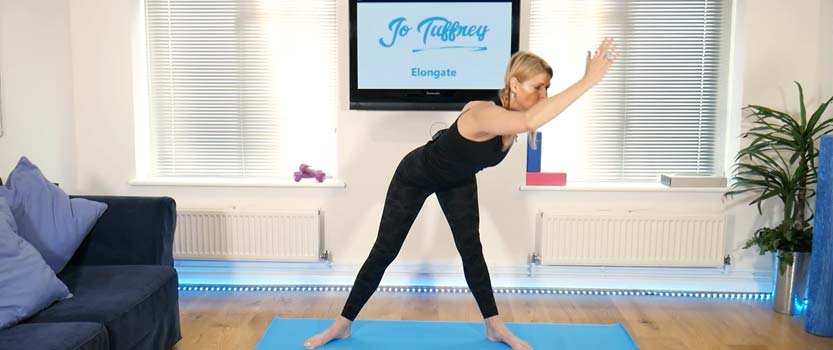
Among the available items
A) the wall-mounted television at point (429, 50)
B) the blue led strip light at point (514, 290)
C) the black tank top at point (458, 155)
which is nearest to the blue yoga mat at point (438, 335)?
the blue led strip light at point (514, 290)

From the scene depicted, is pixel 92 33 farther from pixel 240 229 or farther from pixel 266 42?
pixel 240 229

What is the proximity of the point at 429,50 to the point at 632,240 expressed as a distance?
4.88ft

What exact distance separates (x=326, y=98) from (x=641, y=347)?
7.02ft

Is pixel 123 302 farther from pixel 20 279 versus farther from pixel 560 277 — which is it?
pixel 560 277

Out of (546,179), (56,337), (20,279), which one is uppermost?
(546,179)

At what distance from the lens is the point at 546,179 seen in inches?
150

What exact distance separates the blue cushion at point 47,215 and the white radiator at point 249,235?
1.03 meters

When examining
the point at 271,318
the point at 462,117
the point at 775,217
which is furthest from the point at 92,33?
the point at 775,217

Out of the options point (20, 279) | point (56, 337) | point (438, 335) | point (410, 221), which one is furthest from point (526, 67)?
point (20, 279)

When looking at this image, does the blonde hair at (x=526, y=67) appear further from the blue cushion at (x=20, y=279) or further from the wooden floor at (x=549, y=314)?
the blue cushion at (x=20, y=279)

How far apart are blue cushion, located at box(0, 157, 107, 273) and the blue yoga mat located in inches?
33.5

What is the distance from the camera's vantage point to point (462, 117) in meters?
Answer: 2.52

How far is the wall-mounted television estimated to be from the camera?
3.55 meters

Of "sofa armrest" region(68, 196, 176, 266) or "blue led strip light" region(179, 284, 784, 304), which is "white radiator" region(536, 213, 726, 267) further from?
"sofa armrest" region(68, 196, 176, 266)
